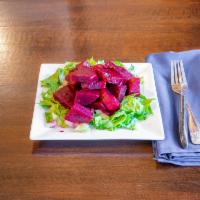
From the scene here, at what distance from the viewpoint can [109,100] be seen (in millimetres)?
695

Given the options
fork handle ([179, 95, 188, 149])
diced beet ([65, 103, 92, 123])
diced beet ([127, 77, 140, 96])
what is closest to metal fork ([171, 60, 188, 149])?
fork handle ([179, 95, 188, 149])

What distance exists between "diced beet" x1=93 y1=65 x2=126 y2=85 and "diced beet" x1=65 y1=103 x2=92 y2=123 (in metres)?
0.09

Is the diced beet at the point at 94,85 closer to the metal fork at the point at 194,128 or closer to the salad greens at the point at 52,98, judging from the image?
the salad greens at the point at 52,98

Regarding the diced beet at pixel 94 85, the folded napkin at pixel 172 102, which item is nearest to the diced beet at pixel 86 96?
the diced beet at pixel 94 85

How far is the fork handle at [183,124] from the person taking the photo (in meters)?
0.66

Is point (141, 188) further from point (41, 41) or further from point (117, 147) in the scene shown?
point (41, 41)

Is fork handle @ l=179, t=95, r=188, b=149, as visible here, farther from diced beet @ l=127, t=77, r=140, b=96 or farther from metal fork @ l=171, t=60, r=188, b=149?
diced beet @ l=127, t=77, r=140, b=96

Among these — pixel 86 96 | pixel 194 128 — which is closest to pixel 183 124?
pixel 194 128

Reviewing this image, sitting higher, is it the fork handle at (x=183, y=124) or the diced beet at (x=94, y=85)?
the diced beet at (x=94, y=85)

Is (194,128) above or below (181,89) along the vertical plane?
below

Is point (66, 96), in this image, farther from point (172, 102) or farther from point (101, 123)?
point (172, 102)

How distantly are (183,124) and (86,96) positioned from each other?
9.3 inches

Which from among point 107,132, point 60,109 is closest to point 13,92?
point 60,109

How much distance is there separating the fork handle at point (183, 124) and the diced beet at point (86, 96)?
21 cm
